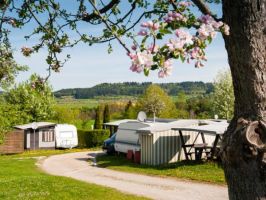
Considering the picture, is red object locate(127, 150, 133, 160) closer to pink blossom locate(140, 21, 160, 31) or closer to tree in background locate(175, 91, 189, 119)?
pink blossom locate(140, 21, 160, 31)

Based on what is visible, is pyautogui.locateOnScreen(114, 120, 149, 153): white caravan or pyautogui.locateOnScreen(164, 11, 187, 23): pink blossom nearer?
pyautogui.locateOnScreen(164, 11, 187, 23): pink blossom

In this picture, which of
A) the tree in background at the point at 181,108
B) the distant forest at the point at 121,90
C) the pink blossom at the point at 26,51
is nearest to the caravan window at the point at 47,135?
the tree in background at the point at 181,108

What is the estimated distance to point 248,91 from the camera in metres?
4.34

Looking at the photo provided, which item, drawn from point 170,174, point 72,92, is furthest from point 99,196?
point 72,92

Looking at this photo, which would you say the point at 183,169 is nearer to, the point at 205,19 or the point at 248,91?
the point at 248,91

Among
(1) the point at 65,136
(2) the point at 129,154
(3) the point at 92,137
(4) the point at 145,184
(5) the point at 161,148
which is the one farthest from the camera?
(3) the point at 92,137

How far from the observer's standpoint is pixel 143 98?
52.8 metres

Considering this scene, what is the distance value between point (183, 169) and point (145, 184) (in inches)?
170

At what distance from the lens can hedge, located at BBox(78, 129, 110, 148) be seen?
41281mm

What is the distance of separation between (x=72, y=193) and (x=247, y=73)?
38.5ft

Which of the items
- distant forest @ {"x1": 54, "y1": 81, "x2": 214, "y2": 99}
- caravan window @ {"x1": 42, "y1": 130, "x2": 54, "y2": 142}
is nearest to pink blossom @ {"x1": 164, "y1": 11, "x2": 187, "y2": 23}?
caravan window @ {"x1": 42, "y1": 130, "x2": 54, "y2": 142}

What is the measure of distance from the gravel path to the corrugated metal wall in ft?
9.74

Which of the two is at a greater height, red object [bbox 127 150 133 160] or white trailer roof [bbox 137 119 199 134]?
white trailer roof [bbox 137 119 199 134]

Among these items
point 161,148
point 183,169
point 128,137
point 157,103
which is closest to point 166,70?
point 183,169
